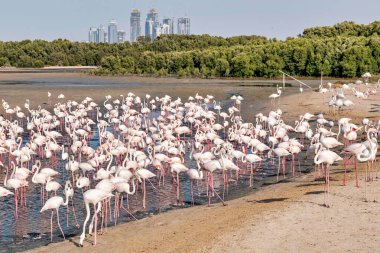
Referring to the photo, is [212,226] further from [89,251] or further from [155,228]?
[89,251]

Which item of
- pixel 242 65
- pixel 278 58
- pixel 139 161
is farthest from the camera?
pixel 242 65

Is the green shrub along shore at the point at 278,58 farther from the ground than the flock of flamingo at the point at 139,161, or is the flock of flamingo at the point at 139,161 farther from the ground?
the green shrub along shore at the point at 278,58

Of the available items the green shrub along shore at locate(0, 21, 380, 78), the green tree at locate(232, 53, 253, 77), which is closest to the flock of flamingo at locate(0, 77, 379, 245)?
the green shrub along shore at locate(0, 21, 380, 78)

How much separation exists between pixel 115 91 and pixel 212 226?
4774 cm

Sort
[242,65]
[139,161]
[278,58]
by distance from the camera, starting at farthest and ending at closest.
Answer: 1. [242,65]
2. [278,58]
3. [139,161]

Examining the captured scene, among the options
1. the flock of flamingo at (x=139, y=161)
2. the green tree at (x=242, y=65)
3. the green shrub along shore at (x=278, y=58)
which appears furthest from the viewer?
the green tree at (x=242, y=65)

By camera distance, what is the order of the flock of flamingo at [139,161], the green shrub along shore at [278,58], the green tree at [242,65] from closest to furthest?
the flock of flamingo at [139,161] → the green shrub along shore at [278,58] → the green tree at [242,65]

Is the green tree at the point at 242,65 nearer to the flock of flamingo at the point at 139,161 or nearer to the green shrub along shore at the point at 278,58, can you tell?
the green shrub along shore at the point at 278,58

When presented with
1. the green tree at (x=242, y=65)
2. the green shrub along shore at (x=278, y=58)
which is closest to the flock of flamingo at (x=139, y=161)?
the green shrub along shore at (x=278, y=58)

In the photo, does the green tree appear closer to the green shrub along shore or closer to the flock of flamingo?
the green shrub along shore

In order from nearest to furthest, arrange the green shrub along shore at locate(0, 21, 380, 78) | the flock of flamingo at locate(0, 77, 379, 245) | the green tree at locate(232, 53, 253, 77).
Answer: the flock of flamingo at locate(0, 77, 379, 245) < the green shrub along shore at locate(0, 21, 380, 78) < the green tree at locate(232, 53, 253, 77)

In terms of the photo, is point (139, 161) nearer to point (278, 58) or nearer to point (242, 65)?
point (242, 65)

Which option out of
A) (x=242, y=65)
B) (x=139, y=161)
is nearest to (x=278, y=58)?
(x=242, y=65)

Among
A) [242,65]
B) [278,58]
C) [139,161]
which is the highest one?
[278,58]
